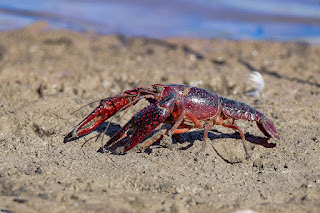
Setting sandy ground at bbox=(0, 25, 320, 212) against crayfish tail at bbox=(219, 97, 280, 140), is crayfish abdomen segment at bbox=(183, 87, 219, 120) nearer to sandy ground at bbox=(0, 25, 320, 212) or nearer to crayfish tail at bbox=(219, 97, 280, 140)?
crayfish tail at bbox=(219, 97, 280, 140)

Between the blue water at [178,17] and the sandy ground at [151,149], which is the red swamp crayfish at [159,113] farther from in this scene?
the blue water at [178,17]

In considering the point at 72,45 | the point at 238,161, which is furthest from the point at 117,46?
the point at 238,161

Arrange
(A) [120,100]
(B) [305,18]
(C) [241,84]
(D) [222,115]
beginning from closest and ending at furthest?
(A) [120,100]
(D) [222,115]
(C) [241,84]
(B) [305,18]

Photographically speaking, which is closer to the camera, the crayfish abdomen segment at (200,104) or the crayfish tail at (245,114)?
the crayfish abdomen segment at (200,104)

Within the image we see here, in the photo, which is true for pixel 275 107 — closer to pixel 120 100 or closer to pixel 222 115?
pixel 222 115

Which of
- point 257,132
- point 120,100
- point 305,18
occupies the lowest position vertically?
point 257,132

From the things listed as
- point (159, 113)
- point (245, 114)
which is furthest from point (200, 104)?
point (245, 114)

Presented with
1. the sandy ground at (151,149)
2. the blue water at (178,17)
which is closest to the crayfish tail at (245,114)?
the sandy ground at (151,149)
